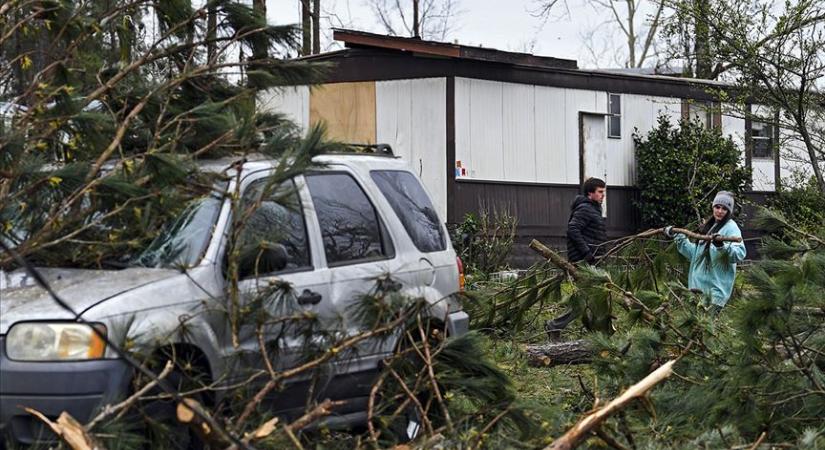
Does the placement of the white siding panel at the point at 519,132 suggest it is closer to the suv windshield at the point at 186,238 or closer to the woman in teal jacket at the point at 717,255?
the woman in teal jacket at the point at 717,255

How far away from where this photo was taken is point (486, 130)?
19.3 metres

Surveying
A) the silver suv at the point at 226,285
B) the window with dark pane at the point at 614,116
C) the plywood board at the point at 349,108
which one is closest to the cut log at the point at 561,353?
the silver suv at the point at 226,285

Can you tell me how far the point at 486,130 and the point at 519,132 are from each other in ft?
2.53

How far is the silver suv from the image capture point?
5.32 metres

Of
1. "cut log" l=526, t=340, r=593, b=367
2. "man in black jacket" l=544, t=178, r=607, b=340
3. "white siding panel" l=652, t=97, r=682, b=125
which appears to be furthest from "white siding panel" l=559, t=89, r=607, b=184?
"cut log" l=526, t=340, r=593, b=367

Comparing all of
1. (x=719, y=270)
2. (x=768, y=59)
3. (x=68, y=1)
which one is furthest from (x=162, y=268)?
(x=768, y=59)

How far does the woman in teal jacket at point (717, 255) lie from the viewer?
9.71 meters

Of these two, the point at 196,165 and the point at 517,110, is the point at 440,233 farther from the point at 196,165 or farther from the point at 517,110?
the point at 517,110

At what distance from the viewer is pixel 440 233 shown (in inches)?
304

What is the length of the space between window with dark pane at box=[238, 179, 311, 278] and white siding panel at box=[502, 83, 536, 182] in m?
13.5

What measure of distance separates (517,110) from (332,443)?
14.4 meters

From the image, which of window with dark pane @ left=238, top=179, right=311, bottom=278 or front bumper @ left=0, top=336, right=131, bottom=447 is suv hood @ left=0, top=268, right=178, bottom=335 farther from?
window with dark pane @ left=238, top=179, right=311, bottom=278

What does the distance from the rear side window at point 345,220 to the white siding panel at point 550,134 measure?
13.3m

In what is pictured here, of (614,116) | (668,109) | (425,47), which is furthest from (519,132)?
(668,109)
